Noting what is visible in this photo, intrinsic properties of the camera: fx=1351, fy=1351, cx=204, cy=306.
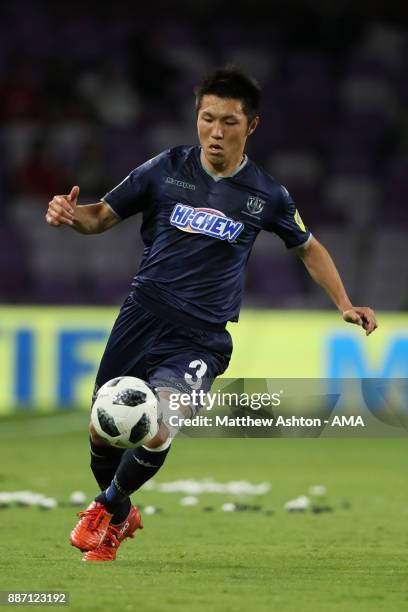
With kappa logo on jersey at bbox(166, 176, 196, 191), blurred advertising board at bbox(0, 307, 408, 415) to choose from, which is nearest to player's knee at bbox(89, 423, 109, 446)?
kappa logo on jersey at bbox(166, 176, 196, 191)

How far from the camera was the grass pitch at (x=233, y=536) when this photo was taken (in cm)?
529

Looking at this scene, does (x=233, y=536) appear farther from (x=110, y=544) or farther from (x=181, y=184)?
(x=181, y=184)

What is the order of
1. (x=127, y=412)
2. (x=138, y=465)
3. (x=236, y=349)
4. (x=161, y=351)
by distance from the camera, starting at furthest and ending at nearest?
(x=236, y=349) < (x=161, y=351) < (x=138, y=465) < (x=127, y=412)

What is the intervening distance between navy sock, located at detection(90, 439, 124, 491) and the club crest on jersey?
4.34 feet

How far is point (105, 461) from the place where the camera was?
6.60 metres

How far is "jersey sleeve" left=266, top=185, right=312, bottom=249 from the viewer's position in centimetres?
658

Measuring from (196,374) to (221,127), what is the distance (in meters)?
1.15

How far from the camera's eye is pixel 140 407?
586 centimetres

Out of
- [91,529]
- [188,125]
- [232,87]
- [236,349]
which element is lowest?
[236,349]

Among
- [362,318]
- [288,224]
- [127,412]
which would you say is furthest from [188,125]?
[127,412]

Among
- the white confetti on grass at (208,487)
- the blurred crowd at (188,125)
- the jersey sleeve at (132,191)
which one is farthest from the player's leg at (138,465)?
the blurred crowd at (188,125)

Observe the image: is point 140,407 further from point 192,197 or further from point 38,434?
point 38,434

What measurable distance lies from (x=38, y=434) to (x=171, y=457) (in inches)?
80.2

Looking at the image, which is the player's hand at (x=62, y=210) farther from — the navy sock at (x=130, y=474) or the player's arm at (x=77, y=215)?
the navy sock at (x=130, y=474)
